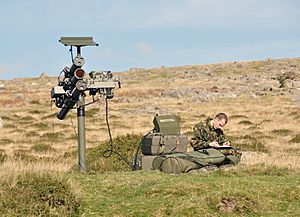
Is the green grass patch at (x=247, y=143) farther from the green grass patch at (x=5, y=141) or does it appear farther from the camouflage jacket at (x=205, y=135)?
the green grass patch at (x=5, y=141)

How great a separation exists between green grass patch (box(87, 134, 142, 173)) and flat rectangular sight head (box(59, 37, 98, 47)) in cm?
417

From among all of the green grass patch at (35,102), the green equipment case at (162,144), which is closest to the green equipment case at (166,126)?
the green equipment case at (162,144)

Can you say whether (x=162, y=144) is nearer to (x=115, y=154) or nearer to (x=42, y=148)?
(x=115, y=154)

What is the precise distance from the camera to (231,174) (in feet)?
35.0

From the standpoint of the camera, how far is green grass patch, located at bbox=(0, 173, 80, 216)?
27.1 ft

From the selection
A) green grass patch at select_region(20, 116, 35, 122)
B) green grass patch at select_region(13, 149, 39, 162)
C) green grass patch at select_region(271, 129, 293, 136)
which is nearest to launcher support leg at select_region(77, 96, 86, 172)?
green grass patch at select_region(13, 149, 39, 162)

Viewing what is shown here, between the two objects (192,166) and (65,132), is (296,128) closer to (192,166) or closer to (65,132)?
(65,132)

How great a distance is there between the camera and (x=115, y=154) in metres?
16.0

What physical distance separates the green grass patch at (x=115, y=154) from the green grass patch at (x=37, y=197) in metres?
5.52

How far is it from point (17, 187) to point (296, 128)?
25877mm

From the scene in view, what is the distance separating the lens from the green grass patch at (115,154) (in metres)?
14.6

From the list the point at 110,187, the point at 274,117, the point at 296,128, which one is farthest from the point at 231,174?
the point at 274,117

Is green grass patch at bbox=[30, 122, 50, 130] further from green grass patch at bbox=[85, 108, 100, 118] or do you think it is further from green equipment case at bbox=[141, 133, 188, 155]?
green equipment case at bbox=[141, 133, 188, 155]

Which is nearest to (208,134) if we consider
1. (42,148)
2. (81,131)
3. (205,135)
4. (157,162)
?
(205,135)
